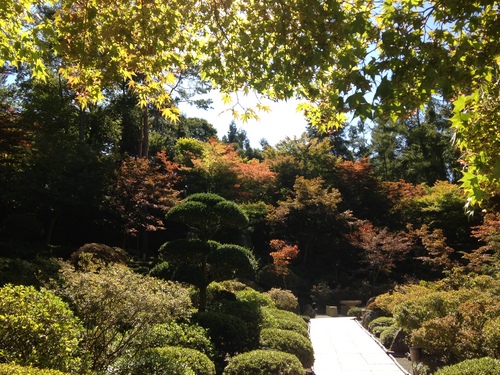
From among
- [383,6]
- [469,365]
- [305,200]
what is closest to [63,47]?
[383,6]

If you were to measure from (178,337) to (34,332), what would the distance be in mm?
2806

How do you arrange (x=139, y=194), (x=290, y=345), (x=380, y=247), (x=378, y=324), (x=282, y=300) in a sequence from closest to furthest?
(x=290, y=345)
(x=378, y=324)
(x=282, y=300)
(x=139, y=194)
(x=380, y=247)

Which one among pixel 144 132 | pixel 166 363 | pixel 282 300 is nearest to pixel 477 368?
pixel 166 363

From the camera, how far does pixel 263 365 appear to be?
5.37 metres

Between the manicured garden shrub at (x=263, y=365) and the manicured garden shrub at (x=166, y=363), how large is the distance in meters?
0.57

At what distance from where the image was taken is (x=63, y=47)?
407 centimetres

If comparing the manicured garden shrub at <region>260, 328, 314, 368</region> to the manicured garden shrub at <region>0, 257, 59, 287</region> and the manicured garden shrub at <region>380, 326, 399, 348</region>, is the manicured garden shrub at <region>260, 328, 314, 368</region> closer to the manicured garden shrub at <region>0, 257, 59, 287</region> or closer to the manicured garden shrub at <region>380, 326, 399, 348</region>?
the manicured garden shrub at <region>380, 326, 399, 348</region>

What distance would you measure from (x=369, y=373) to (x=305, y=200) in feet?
46.9

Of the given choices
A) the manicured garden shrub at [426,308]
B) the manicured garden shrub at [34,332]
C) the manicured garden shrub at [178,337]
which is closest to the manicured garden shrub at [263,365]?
the manicured garden shrub at [178,337]

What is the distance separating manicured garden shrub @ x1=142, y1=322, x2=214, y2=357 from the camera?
17.8 feet

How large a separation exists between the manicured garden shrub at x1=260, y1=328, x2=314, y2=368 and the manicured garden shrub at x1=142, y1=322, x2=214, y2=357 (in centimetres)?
146

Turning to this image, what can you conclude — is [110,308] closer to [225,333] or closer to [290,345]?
[225,333]

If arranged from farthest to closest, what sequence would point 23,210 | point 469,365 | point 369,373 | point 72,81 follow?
point 23,210 < point 369,373 < point 469,365 < point 72,81

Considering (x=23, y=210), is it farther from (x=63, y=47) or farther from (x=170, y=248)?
(x=63, y=47)
